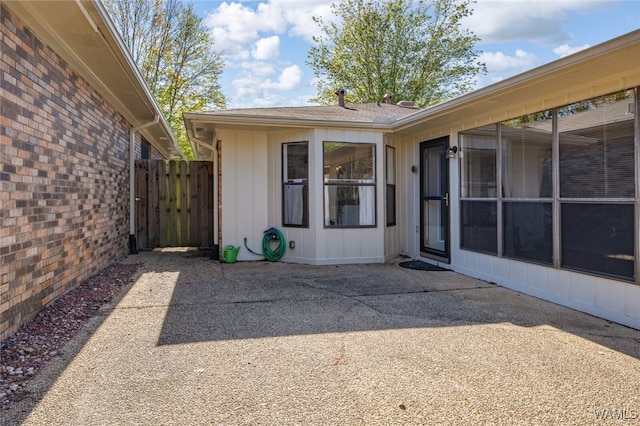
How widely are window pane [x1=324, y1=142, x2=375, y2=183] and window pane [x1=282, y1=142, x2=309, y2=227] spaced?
0.37 meters

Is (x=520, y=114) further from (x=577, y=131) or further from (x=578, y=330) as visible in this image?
(x=578, y=330)

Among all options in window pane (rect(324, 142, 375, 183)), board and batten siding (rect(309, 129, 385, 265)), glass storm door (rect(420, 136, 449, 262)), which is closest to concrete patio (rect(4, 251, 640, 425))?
glass storm door (rect(420, 136, 449, 262))

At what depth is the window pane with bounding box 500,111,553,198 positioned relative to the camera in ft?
14.4

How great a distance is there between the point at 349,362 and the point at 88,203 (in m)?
3.92

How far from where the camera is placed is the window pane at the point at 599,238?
11.8ft

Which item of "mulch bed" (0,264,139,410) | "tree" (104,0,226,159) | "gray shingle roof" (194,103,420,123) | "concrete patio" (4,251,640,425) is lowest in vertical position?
"concrete patio" (4,251,640,425)

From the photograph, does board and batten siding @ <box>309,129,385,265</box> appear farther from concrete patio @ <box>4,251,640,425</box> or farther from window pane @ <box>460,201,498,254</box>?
concrete patio @ <box>4,251,640,425</box>

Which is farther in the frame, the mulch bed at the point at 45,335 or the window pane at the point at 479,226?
the window pane at the point at 479,226

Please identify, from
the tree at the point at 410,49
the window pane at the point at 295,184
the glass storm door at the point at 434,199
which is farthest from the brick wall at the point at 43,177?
the tree at the point at 410,49

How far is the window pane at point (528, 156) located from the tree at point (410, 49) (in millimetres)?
16488

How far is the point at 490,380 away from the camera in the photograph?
2473 millimetres

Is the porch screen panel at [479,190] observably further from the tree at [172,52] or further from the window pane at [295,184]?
the tree at [172,52]

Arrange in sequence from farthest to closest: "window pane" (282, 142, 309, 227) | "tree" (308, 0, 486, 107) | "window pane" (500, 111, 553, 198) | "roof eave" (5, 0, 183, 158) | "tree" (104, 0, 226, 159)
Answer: "tree" (308, 0, 486, 107), "tree" (104, 0, 226, 159), "window pane" (282, 142, 309, 227), "window pane" (500, 111, 553, 198), "roof eave" (5, 0, 183, 158)

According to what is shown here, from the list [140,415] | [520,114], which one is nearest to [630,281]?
[520,114]
